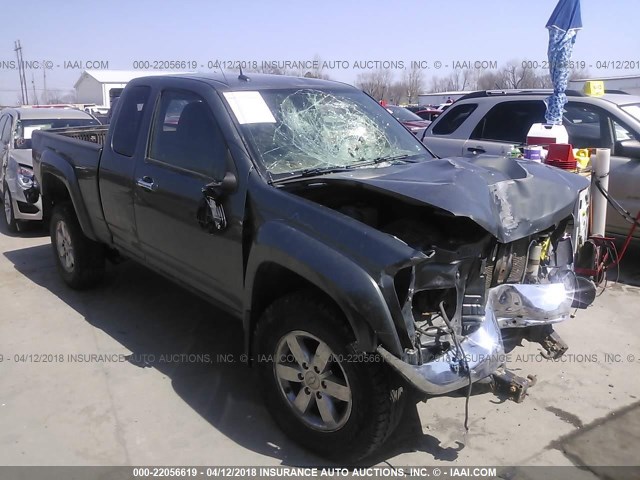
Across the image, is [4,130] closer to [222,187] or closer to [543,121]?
[222,187]

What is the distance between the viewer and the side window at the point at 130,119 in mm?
4219

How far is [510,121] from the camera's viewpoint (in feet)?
22.3

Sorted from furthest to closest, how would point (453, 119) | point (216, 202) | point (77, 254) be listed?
point (453, 119), point (77, 254), point (216, 202)

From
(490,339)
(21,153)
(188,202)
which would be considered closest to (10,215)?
(21,153)

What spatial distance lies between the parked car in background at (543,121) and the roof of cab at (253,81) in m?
2.27

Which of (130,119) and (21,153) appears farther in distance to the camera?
(21,153)

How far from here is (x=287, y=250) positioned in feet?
9.30

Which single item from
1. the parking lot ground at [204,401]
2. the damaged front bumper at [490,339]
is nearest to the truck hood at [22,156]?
the parking lot ground at [204,401]

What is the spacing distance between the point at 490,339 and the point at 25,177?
264 inches

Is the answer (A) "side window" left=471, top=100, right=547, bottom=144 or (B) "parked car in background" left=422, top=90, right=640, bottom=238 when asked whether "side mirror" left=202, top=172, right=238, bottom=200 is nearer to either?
(B) "parked car in background" left=422, top=90, right=640, bottom=238

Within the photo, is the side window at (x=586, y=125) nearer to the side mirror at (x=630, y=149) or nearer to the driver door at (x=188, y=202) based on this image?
the side mirror at (x=630, y=149)

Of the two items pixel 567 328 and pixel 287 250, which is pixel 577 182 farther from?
pixel 287 250

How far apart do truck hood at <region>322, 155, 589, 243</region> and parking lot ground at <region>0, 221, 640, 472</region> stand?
3.81 ft

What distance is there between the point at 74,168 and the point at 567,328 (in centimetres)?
437
